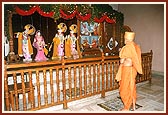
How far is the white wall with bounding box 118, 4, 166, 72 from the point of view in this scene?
7.55m

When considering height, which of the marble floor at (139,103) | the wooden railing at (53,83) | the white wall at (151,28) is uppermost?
the white wall at (151,28)

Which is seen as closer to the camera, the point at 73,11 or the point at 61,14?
the point at 61,14

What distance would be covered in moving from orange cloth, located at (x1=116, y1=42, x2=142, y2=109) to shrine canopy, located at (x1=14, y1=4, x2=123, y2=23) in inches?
153

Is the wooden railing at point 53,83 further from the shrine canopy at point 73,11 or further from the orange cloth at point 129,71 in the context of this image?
the shrine canopy at point 73,11

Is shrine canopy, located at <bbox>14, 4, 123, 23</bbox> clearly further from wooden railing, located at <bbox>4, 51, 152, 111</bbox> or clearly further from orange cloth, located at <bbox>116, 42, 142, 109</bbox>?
orange cloth, located at <bbox>116, 42, 142, 109</bbox>

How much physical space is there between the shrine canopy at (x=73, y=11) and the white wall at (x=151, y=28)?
2.98 ft

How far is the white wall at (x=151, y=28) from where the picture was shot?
7.55 meters

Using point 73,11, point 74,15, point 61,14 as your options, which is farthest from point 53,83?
point 73,11

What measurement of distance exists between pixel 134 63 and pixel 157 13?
202 inches

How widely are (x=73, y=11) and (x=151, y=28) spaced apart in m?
3.57

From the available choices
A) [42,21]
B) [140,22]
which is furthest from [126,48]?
[42,21]

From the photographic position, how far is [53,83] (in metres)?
5.23

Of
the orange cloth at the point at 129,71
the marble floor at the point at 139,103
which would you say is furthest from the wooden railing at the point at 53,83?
the orange cloth at the point at 129,71

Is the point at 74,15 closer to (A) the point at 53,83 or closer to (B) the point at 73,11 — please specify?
(B) the point at 73,11
